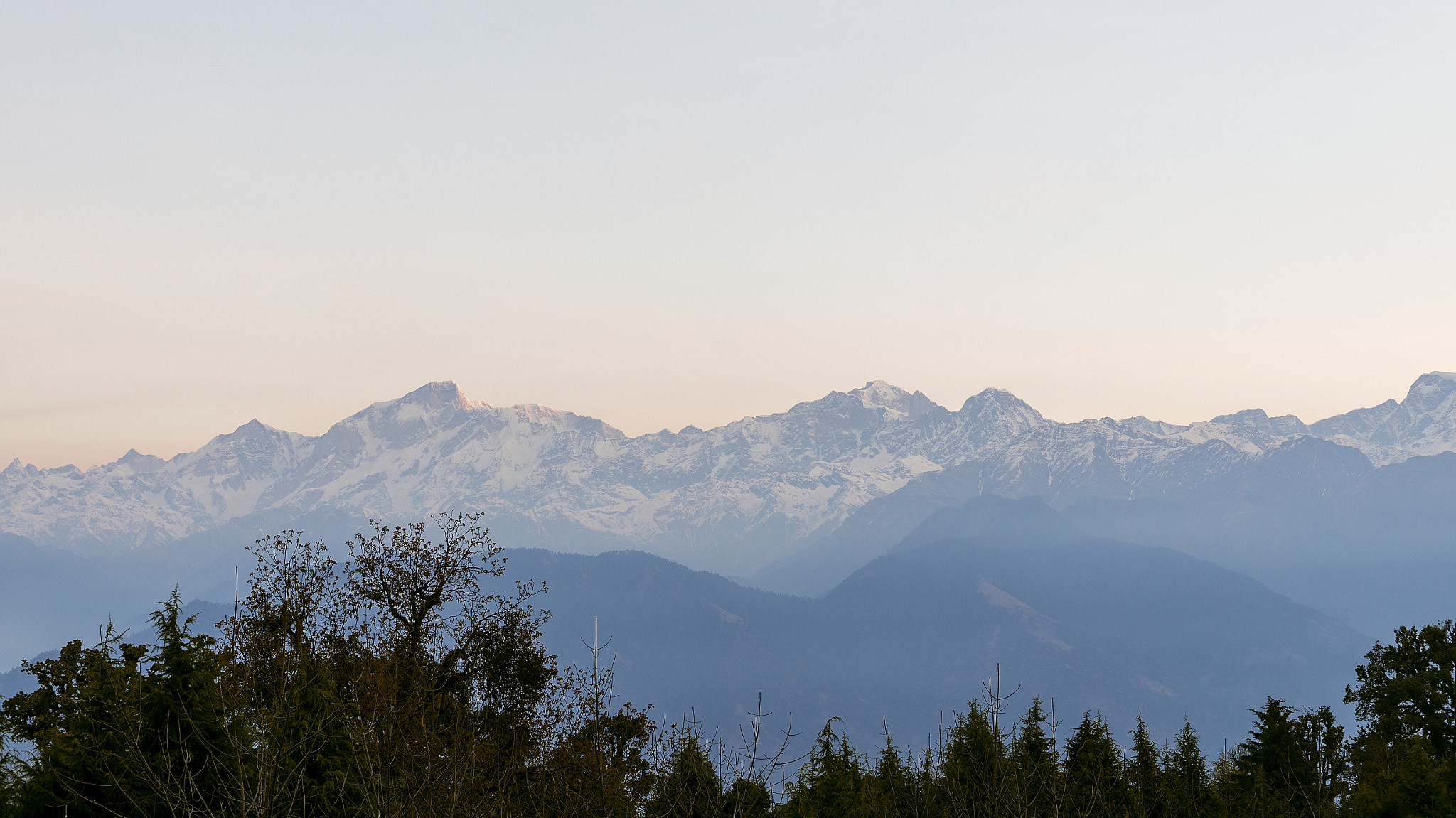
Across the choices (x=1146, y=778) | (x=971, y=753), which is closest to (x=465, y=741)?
(x=971, y=753)

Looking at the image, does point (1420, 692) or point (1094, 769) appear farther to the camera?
point (1420, 692)

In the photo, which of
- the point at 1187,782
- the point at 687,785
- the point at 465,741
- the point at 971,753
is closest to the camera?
the point at 687,785

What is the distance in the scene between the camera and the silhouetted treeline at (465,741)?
27.2 meters

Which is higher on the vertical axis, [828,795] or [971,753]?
[971,753]

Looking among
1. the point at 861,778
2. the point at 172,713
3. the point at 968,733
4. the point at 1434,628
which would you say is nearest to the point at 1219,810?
the point at 968,733

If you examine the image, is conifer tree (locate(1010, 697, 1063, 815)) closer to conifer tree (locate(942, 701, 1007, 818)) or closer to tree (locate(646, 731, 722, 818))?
conifer tree (locate(942, 701, 1007, 818))

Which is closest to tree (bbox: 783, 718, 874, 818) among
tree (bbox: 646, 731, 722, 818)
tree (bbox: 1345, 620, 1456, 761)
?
tree (bbox: 646, 731, 722, 818)

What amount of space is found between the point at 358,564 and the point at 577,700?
11827mm

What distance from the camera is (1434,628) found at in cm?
6084

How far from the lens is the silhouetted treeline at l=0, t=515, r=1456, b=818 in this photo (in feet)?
89.4

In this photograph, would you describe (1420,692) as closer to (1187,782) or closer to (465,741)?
(1187,782)

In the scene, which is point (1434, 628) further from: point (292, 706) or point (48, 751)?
point (48, 751)

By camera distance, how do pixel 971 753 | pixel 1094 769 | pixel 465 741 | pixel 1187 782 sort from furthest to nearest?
1. pixel 1187 782
2. pixel 1094 769
3. pixel 971 753
4. pixel 465 741

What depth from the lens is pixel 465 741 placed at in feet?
128
